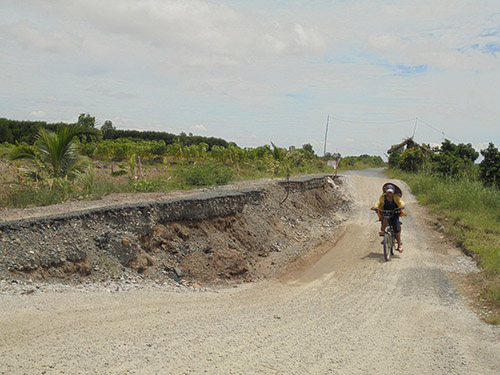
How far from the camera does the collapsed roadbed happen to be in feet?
23.4

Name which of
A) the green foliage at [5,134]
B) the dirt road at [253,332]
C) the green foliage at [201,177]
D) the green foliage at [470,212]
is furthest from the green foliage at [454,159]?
the green foliage at [5,134]

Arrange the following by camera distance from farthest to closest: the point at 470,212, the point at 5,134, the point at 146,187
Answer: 1. the point at 5,134
2. the point at 470,212
3. the point at 146,187

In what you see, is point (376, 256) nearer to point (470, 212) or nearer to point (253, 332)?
point (253, 332)

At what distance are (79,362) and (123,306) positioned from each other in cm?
193

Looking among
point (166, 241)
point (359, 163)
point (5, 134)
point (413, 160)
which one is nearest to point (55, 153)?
point (166, 241)

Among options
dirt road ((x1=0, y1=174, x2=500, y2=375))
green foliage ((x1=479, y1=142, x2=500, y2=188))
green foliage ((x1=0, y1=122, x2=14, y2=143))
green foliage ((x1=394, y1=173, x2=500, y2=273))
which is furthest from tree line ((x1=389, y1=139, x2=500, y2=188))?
green foliage ((x1=0, y1=122, x2=14, y2=143))

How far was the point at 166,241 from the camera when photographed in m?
9.70

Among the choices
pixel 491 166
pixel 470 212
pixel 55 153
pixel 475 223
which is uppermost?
pixel 491 166

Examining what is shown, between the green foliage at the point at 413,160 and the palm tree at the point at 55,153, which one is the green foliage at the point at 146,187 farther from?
the green foliage at the point at 413,160

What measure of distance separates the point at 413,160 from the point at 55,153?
3294 centimetres

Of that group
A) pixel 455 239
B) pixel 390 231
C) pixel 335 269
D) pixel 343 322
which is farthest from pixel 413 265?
pixel 343 322

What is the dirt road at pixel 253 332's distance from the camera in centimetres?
460

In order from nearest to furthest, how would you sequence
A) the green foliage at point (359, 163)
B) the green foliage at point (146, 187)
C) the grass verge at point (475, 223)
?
1. the grass verge at point (475, 223)
2. the green foliage at point (146, 187)
3. the green foliage at point (359, 163)

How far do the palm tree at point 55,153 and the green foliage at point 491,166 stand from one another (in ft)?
65.7
